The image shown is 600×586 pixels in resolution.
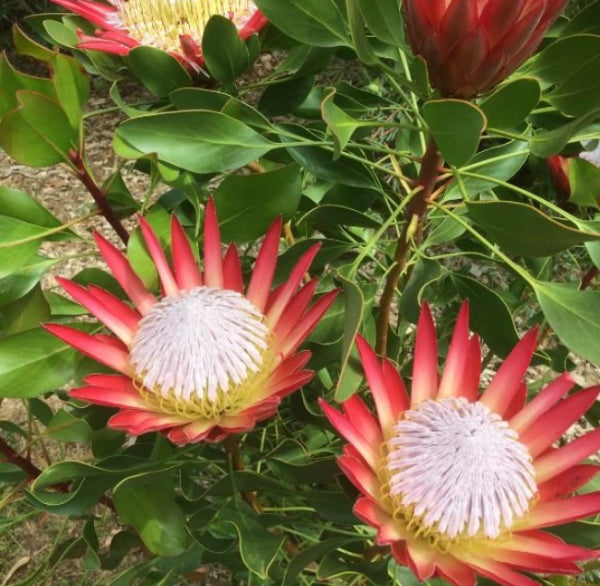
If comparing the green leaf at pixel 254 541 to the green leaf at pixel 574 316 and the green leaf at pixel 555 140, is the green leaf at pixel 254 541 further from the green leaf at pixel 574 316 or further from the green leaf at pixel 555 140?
the green leaf at pixel 555 140

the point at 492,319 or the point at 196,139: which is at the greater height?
the point at 196,139

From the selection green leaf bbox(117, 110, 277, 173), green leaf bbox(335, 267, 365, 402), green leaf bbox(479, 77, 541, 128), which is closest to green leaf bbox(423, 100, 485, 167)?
green leaf bbox(479, 77, 541, 128)

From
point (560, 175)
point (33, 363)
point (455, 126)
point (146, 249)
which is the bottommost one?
point (33, 363)

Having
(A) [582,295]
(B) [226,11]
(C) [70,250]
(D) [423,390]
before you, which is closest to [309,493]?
(D) [423,390]

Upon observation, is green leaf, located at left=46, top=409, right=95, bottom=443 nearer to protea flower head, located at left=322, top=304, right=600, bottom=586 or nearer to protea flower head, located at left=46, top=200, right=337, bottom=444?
protea flower head, located at left=46, top=200, right=337, bottom=444

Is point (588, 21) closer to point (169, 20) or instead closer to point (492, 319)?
point (492, 319)

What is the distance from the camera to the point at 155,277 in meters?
1.03

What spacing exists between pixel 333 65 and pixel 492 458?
2997 millimetres

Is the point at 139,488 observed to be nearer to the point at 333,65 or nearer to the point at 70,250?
the point at 70,250

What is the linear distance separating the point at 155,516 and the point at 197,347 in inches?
11.3

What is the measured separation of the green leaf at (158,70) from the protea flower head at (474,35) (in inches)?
14.0

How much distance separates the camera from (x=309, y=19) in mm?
902

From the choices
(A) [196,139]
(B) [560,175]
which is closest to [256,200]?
(A) [196,139]

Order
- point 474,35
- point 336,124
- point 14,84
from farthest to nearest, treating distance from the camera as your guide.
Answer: point 14,84, point 336,124, point 474,35
